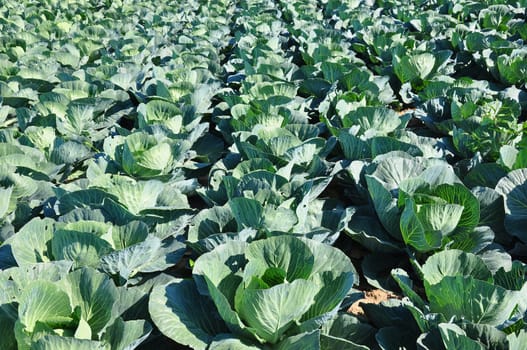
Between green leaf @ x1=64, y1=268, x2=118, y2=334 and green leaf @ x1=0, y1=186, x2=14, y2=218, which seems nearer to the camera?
green leaf @ x1=64, y1=268, x2=118, y2=334

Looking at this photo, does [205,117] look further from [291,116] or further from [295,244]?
[295,244]

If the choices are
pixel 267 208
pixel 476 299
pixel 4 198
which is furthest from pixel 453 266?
pixel 4 198

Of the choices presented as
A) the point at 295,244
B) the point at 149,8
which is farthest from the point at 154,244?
the point at 149,8

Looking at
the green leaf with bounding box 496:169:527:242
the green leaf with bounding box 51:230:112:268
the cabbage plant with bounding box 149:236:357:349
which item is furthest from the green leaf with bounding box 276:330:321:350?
the green leaf with bounding box 496:169:527:242

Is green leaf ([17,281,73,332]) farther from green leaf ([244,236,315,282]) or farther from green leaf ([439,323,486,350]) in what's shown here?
green leaf ([439,323,486,350])

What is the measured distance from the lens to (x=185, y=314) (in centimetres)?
259

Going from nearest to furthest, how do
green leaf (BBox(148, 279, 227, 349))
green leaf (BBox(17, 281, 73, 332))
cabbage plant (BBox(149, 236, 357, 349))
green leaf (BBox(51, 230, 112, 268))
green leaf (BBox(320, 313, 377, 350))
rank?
green leaf (BBox(17, 281, 73, 332)) → cabbage plant (BBox(149, 236, 357, 349)) → green leaf (BBox(148, 279, 227, 349)) → green leaf (BBox(320, 313, 377, 350)) → green leaf (BBox(51, 230, 112, 268))

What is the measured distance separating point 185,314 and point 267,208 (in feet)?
2.58

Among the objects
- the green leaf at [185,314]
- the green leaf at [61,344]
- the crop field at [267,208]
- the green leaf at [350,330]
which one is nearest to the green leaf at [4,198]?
the crop field at [267,208]

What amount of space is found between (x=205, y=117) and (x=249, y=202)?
3.10 meters

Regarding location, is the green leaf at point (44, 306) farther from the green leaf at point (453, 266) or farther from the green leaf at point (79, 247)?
the green leaf at point (453, 266)

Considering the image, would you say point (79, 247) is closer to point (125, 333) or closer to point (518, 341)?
point (125, 333)

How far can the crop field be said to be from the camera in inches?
94.3

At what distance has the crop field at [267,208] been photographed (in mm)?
2396
